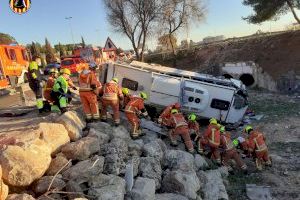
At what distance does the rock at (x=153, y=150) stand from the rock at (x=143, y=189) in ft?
4.83

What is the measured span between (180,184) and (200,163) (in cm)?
227

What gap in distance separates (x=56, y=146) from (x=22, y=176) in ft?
5.32

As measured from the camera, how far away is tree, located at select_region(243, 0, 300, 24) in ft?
81.3

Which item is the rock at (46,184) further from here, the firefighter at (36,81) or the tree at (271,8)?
the tree at (271,8)

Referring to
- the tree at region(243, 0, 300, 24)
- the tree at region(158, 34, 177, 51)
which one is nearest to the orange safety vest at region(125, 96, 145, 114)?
the tree at region(243, 0, 300, 24)

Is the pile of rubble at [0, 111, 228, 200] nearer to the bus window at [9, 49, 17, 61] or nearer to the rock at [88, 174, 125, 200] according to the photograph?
the rock at [88, 174, 125, 200]

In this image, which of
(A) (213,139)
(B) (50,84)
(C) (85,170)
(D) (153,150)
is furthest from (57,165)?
(A) (213,139)

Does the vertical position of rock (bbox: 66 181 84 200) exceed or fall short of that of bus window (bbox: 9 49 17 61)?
it falls short

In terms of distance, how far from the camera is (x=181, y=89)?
13.7 meters

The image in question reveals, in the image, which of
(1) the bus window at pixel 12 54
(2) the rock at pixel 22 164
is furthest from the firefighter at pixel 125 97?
(1) the bus window at pixel 12 54

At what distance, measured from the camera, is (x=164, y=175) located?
9141 millimetres

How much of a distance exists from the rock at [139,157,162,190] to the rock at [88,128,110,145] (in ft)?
3.22

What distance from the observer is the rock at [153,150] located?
9.67 metres

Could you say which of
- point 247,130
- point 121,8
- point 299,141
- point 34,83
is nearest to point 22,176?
point 34,83
